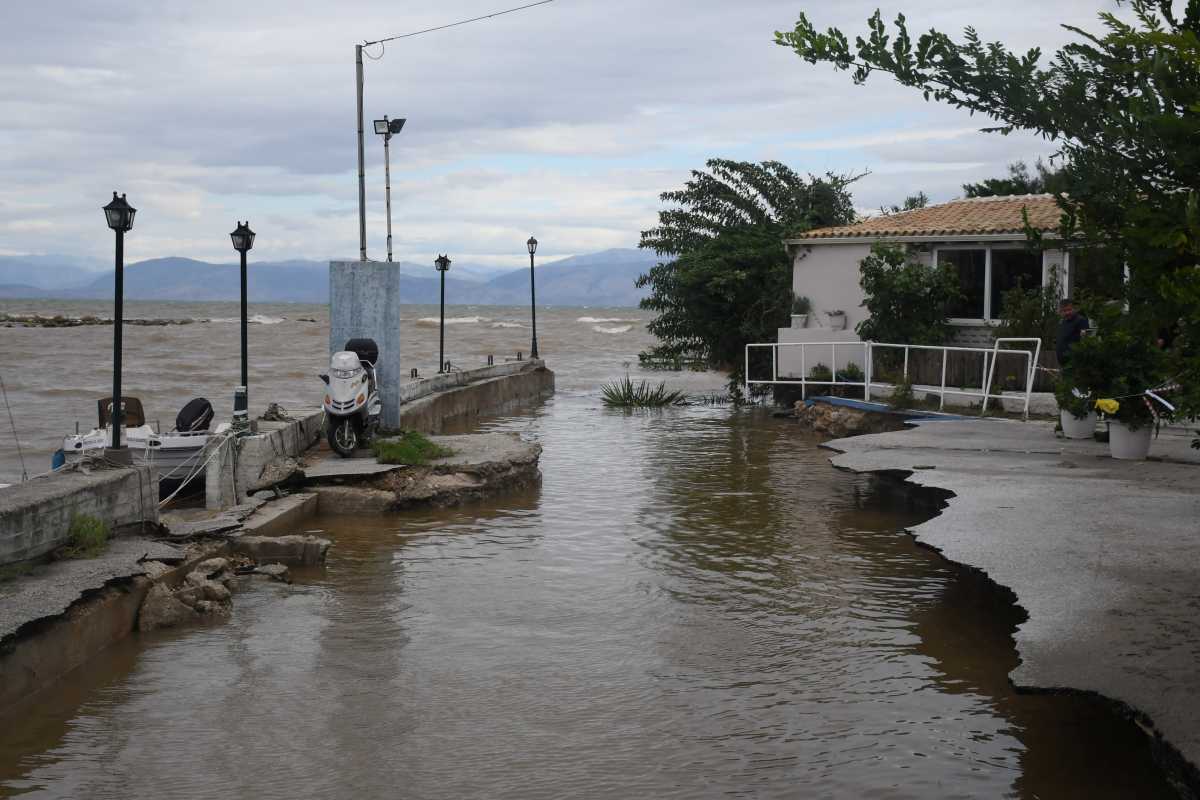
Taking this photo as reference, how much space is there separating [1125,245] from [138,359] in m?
47.1

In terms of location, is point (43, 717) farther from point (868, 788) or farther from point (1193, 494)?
point (1193, 494)

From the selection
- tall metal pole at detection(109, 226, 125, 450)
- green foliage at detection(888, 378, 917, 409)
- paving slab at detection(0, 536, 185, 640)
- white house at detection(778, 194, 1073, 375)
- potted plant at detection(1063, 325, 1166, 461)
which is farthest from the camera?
white house at detection(778, 194, 1073, 375)

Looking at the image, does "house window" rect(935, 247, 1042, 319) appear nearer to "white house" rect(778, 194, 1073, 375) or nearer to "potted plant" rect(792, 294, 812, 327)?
"white house" rect(778, 194, 1073, 375)

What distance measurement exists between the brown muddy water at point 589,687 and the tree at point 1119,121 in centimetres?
205

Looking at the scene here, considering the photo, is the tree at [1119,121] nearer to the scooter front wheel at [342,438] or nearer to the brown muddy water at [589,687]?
the brown muddy water at [589,687]

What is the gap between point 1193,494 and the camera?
32.6 ft

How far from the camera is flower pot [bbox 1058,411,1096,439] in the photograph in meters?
13.8

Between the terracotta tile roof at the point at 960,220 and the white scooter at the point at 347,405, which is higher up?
the terracotta tile roof at the point at 960,220

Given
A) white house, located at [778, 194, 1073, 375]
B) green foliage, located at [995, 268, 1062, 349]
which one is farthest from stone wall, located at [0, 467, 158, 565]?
white house, located at [778, 194, 1073, 375]

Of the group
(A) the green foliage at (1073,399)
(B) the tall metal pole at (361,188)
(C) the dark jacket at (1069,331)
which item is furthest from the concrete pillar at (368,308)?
(C) the dark jacket at (1069,331)

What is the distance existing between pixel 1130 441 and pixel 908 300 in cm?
925

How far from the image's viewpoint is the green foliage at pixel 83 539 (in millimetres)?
7770

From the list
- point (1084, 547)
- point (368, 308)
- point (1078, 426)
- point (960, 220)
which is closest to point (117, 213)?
point (368, 308)

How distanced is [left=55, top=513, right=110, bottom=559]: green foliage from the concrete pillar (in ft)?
23.1
